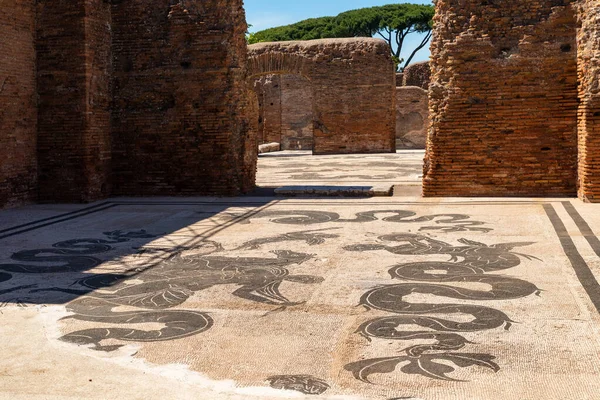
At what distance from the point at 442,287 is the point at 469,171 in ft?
14.8

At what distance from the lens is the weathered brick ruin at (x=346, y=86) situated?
18938mm

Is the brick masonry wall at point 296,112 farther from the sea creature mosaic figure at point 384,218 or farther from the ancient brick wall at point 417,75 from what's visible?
the sea creature mosaic figure at point 384,218

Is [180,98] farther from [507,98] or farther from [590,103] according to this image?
[590,103]

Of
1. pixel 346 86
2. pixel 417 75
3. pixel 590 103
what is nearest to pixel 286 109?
pixel 346 86

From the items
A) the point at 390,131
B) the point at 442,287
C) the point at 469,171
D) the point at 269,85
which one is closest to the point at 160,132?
the point at 469,171

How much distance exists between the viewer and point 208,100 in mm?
8906

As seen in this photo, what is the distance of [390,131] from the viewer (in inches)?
747

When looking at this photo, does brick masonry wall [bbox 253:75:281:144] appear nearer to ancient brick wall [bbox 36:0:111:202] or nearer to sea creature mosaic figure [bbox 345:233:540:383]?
ancient brick wall [bbox 36:0:111:202]

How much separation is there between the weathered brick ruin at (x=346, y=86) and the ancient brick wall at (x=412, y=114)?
12.2ft

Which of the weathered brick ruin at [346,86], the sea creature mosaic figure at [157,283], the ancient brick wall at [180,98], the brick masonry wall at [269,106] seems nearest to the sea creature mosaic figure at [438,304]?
the sea creature mosaic figure at [157,283]

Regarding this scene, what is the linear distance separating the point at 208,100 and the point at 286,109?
14.6 m

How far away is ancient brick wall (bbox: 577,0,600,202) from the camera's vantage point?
24.7 feet

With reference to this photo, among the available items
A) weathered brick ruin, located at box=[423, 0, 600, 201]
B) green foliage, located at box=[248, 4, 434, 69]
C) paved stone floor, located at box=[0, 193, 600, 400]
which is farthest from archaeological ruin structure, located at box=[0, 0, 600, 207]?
green foliage, located at box=[248, 4, 434, 69]

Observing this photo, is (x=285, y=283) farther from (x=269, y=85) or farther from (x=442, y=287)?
(x=269, y=85)
